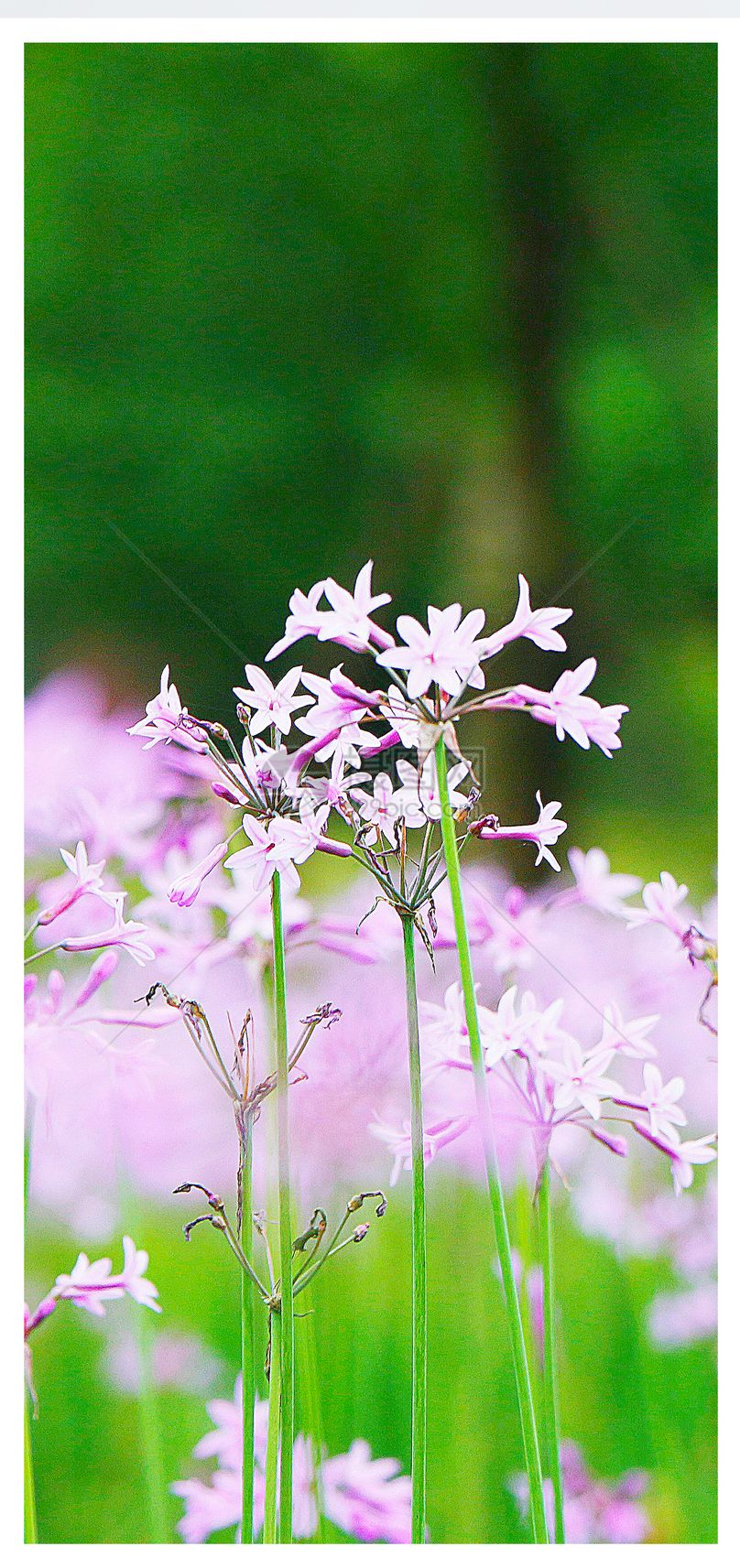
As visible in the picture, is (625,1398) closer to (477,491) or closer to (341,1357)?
(341,1357)

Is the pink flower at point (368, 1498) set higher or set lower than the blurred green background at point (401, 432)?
lower

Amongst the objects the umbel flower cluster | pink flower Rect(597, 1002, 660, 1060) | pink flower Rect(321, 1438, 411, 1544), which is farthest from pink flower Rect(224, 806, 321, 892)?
pink flower Rect(321, 1438, 411, 1544)

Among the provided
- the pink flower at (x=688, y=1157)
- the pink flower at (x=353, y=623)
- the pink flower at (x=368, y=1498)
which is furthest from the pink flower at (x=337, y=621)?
the pink flower at (x=368, y=1498)

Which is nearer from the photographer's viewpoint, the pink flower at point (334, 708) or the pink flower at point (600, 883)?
the pink flower at point (334, 708)

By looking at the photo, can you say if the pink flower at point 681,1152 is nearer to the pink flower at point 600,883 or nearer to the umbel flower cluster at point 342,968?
the umbel flower cluster at point 342,968

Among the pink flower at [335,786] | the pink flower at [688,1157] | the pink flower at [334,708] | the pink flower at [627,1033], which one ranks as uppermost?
the pink flower at [334,708]

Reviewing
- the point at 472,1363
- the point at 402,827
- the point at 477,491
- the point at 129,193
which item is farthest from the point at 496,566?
the point at 472,1363

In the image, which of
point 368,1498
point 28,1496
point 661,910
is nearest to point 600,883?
point 661,910
